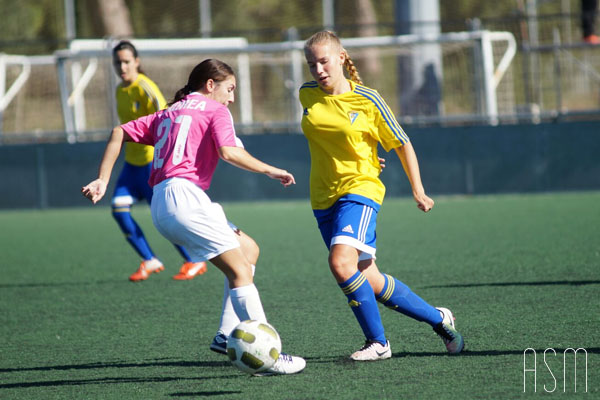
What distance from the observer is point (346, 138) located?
4.61 m

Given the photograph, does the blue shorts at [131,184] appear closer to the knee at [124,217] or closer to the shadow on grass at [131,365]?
the knee at [124,217]

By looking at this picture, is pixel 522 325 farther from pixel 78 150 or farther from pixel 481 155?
pixel 78 150

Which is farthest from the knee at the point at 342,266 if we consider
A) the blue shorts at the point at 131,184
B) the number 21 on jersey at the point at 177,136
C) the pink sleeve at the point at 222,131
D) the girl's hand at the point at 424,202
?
the blue shorts at the point at 131,184

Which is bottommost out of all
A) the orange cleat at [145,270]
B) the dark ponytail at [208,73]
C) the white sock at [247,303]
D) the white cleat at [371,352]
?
the orange cleat at [145,270]

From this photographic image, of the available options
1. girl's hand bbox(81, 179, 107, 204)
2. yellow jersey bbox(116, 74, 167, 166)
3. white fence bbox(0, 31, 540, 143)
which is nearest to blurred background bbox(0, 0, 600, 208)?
white fence bbox(0, 31, 540, 143)

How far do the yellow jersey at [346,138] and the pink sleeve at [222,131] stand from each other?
46 cm

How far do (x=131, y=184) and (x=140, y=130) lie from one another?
3.48 meters

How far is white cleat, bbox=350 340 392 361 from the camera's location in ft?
14.8

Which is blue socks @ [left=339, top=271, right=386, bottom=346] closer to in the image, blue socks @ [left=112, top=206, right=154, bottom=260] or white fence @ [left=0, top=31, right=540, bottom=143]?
blue socks @ [left=112, top=206, right=154, bottom=260]

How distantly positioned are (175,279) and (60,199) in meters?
8.63

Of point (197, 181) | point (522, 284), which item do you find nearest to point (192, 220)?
point (197, 181)

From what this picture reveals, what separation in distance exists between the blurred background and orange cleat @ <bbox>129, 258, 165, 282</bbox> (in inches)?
274

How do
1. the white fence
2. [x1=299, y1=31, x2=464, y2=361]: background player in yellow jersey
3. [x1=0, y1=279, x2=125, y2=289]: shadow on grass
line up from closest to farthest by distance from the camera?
[x1=299, y1=31, x2=464, y2=361]: background player in yellow jersey → [x1=0, y1=279, x2=125, y2=289]: shadow on grass → the white fence

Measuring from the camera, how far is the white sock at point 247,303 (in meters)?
4.36
